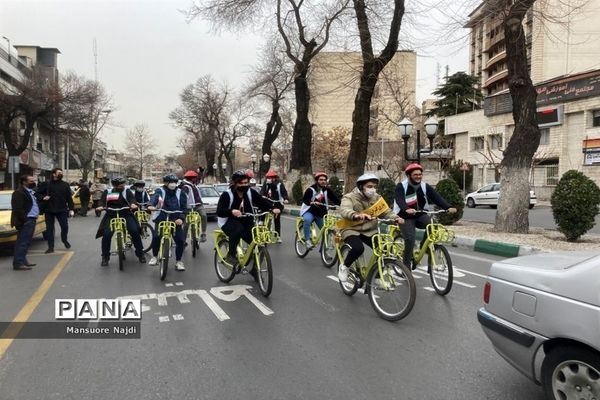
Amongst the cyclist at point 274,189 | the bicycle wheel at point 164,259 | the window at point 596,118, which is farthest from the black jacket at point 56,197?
the window at point 596,118

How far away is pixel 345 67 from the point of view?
2120cm

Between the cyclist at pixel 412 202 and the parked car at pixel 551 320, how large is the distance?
3.48 meters

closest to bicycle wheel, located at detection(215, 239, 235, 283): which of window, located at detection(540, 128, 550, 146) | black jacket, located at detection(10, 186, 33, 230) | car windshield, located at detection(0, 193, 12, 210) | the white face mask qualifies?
the white face mask

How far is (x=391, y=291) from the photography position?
5.60 m

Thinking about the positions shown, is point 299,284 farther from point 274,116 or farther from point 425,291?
point 274,116

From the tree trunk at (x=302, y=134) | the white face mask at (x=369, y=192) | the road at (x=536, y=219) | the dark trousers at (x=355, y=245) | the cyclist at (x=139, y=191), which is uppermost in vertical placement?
the tree trunk at (x=302, y=134)

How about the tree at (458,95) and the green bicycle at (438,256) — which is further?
the tree at (458,95)

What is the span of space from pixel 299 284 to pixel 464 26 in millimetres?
9155

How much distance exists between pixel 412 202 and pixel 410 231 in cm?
44

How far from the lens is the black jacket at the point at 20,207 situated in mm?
8742

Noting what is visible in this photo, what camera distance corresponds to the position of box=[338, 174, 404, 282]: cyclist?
610cm

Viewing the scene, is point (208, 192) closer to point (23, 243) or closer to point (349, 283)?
point (23, 243)

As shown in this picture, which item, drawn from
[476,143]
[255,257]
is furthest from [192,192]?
[476,143]

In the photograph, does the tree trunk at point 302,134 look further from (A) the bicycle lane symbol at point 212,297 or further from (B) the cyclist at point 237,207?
(A) the bicycle lane symbol at point 212,297
